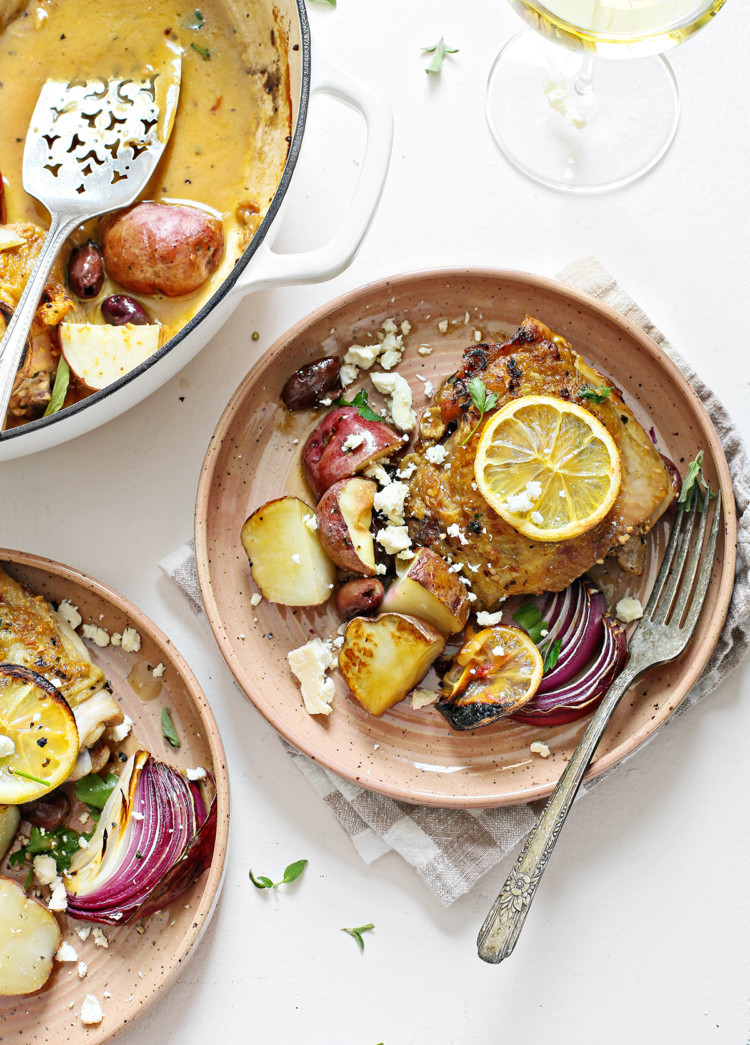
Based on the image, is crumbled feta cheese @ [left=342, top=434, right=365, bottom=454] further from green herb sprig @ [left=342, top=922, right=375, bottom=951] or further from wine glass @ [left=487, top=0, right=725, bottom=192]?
green herb sprig @ [left=342, top=922, right=375, bottom=951]

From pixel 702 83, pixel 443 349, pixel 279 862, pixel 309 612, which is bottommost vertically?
pixel 279 862

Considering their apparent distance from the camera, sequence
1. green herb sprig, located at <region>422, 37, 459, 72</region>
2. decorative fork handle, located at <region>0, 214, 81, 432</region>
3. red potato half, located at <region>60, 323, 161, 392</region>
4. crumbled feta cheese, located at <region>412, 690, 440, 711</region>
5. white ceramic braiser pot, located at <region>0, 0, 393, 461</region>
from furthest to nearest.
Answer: green herb sprig, located at <region>422, 37, 459, 72</region>
crumbled feta cheese, located at <region>412, 690, 440, 711</region>
red potato half, located at <region>60, 323, 161, 392</region>
decorative fork handle, located at <region>0, 214, 81, 432</region>
white ceramic braiser pot, located at <region>0, 0, 393, 461</region>

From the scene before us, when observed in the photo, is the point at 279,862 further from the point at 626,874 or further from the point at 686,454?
the point at 686,454

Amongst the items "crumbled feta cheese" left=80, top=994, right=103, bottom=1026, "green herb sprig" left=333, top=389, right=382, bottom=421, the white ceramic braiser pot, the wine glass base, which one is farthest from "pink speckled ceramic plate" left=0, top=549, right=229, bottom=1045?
the wine glass base

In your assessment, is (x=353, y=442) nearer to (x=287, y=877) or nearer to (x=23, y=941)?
(x=287, y=877)

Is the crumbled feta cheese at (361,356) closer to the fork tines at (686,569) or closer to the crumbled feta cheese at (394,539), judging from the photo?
the crumbled feta cheese at (394,539)

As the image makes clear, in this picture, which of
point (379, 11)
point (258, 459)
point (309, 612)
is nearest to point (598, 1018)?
point (309, 612)

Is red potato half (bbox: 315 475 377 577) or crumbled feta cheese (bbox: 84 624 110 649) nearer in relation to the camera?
red potato half (bbox: 315 475 377 577)

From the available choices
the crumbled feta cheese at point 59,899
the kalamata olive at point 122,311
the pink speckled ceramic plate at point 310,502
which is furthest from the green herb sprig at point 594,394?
the crumbled feta cheese at point 59,899
